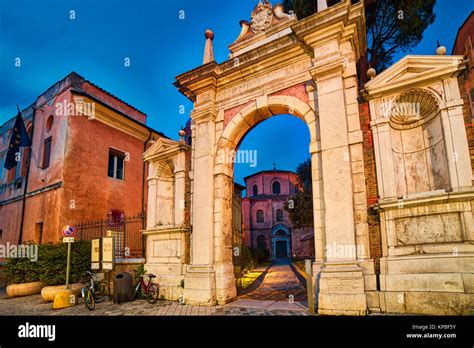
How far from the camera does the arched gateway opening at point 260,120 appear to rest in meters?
6.14

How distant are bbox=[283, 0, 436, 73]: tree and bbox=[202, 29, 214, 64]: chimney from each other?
13.3 feet

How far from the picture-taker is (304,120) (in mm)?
7641

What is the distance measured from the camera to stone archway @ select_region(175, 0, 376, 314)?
610cm

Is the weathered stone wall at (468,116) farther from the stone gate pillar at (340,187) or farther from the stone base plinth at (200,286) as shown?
the stone base plinth at (200,286)

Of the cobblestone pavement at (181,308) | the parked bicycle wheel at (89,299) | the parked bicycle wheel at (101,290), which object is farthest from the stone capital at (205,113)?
the parked bicycle wheel at (101,290)

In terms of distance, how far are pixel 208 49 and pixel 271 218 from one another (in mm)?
30888

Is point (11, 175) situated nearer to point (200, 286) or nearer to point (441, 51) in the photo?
point (200, 286)

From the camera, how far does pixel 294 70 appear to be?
7.86 metres

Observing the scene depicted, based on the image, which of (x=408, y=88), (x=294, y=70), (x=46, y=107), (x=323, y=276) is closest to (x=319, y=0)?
(x=294, y=70)

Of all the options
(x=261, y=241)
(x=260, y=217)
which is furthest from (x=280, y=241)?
(x=260, y=217)

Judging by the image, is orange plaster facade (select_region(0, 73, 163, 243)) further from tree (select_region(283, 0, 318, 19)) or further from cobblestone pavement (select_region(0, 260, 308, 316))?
tree (select_region(283, 0, 318, 19))

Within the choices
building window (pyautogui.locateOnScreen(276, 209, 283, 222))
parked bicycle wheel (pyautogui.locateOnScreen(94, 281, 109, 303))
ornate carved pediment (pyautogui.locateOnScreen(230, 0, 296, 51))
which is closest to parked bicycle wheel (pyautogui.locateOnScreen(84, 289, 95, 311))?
parked bicycle wheel (pyautogui.locateOnScreen(94, 281, 109, 303))

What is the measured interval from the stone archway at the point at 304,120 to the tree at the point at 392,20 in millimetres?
4362

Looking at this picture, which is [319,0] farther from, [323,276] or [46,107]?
[46,107]
